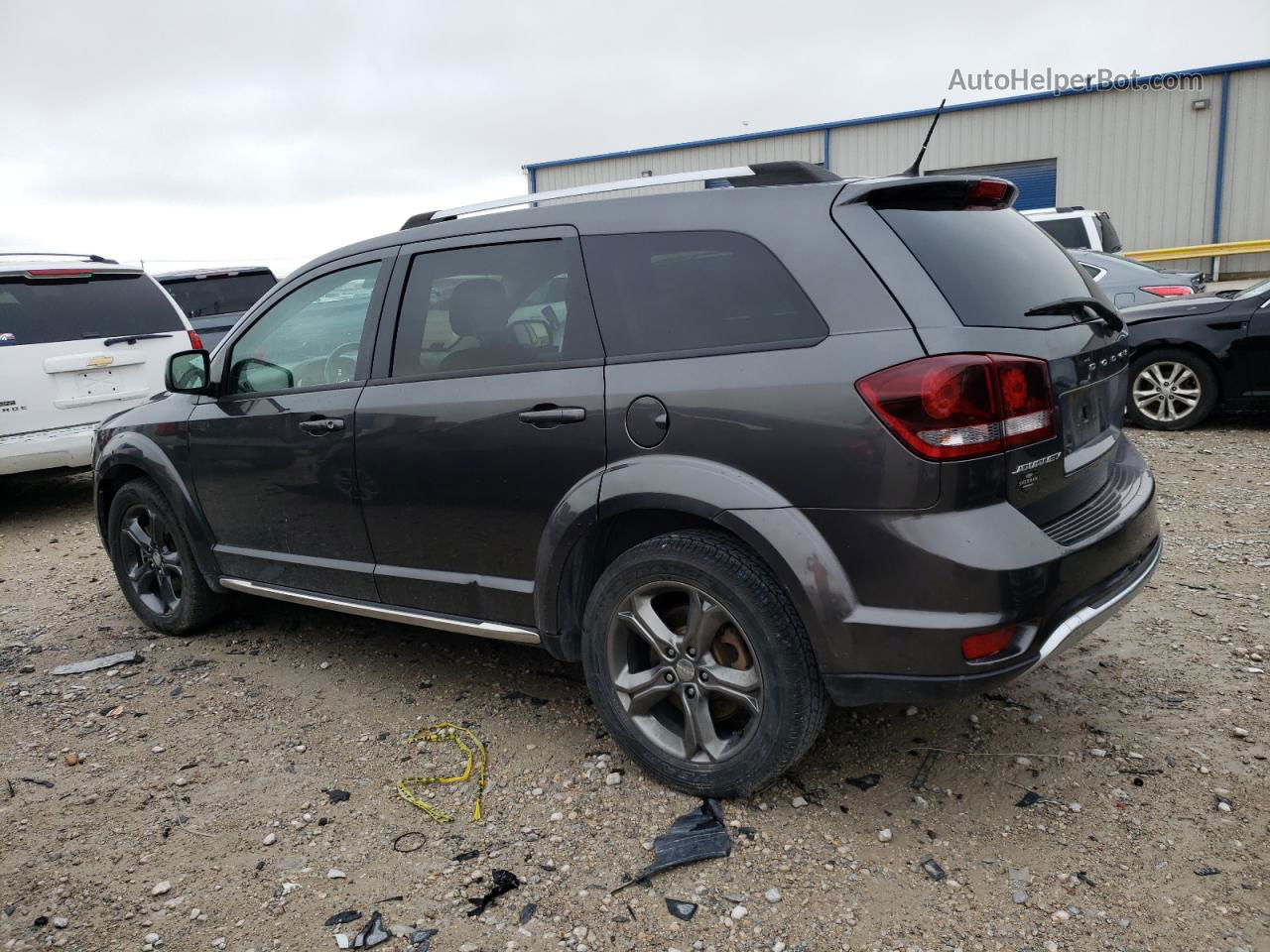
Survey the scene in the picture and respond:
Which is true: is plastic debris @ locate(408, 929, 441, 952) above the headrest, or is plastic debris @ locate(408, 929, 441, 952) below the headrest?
below

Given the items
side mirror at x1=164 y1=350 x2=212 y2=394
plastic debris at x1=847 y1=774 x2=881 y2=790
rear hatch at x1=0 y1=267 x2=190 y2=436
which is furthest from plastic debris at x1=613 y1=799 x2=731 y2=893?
rear hatch at x1=0 y1=267 x2=190 y2=436

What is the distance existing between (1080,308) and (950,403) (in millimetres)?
883

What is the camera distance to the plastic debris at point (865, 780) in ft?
10.1

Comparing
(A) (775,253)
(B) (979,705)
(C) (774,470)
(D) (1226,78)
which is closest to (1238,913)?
(B) (979,705)

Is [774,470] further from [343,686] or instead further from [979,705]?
[343,686]

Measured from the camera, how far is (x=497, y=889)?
8.79 ft

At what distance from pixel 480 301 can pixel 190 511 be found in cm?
198

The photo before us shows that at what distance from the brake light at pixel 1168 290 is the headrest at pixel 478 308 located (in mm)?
9149

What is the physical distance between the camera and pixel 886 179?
2736 millimetres

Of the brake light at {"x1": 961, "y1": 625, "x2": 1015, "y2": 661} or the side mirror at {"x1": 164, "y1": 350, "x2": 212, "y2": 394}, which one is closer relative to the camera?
the brake light at {"x1": 961, "y1": 625, "x2": 1015, "y2": 661}

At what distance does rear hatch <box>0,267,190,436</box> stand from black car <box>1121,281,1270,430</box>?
790 centimetres

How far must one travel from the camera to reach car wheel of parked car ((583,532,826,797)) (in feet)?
8.93

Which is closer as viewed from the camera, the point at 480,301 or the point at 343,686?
the point at 480,301

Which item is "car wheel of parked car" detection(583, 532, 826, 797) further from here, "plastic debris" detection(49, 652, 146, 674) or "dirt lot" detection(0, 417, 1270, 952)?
"plastic debris" detection(49, 652, 146, 674)
